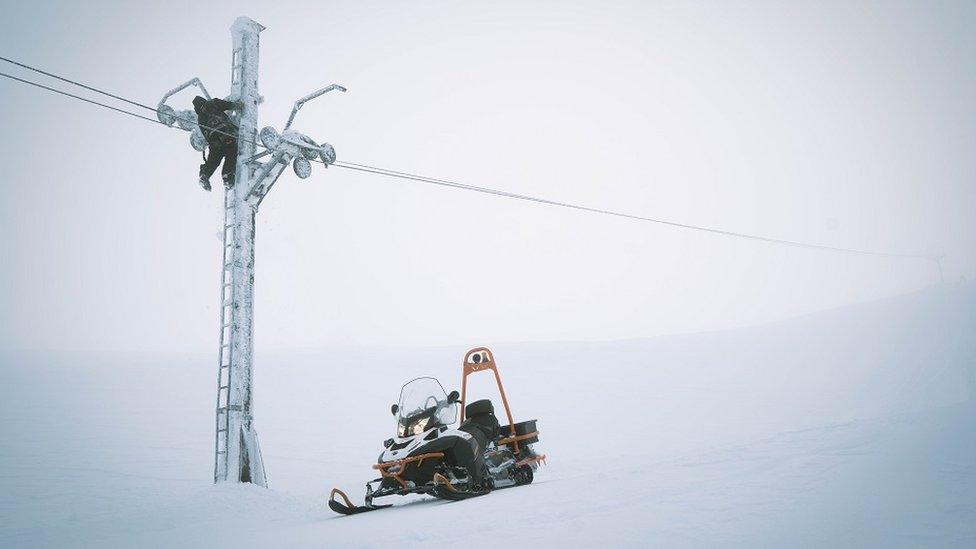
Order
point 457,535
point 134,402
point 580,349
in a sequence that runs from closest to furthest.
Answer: point 457,535
point 134,402
point 580,349

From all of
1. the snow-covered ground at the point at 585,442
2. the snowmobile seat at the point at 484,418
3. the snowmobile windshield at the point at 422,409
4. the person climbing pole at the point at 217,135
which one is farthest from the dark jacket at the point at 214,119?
the snowmobile seat at the point at 484,418

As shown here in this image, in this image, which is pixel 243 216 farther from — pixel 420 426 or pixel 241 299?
pixel 420 426

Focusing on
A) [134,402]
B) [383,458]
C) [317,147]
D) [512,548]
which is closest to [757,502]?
[512,548]

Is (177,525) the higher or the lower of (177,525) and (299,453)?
the higher

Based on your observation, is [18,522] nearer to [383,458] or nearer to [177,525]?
[177,525]

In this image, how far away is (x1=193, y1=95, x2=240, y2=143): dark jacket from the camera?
9.12 meters

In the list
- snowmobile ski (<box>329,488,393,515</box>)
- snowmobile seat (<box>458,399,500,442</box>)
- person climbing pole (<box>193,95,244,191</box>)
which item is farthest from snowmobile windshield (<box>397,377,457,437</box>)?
person climbing pole (<box>193,95,244,191</box>)

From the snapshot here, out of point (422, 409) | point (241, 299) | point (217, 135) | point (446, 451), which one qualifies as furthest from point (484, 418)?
point (217, 135)

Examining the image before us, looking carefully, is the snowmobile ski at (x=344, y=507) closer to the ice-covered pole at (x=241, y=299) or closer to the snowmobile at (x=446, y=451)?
the snowmobile at (x=446, y=451)

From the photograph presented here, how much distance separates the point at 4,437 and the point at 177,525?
1362 centimetres

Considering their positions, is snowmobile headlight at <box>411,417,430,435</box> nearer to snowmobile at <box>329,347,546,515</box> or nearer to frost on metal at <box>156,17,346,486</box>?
snowmobile at <box>329,347,546,515</box>

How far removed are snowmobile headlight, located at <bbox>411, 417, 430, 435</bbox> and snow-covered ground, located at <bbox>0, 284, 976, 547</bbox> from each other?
116 centimetres

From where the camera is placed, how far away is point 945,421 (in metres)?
8.05

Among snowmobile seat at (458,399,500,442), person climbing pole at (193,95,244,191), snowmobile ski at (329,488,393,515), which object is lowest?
snowmobile ski at (329,488,393,515)
